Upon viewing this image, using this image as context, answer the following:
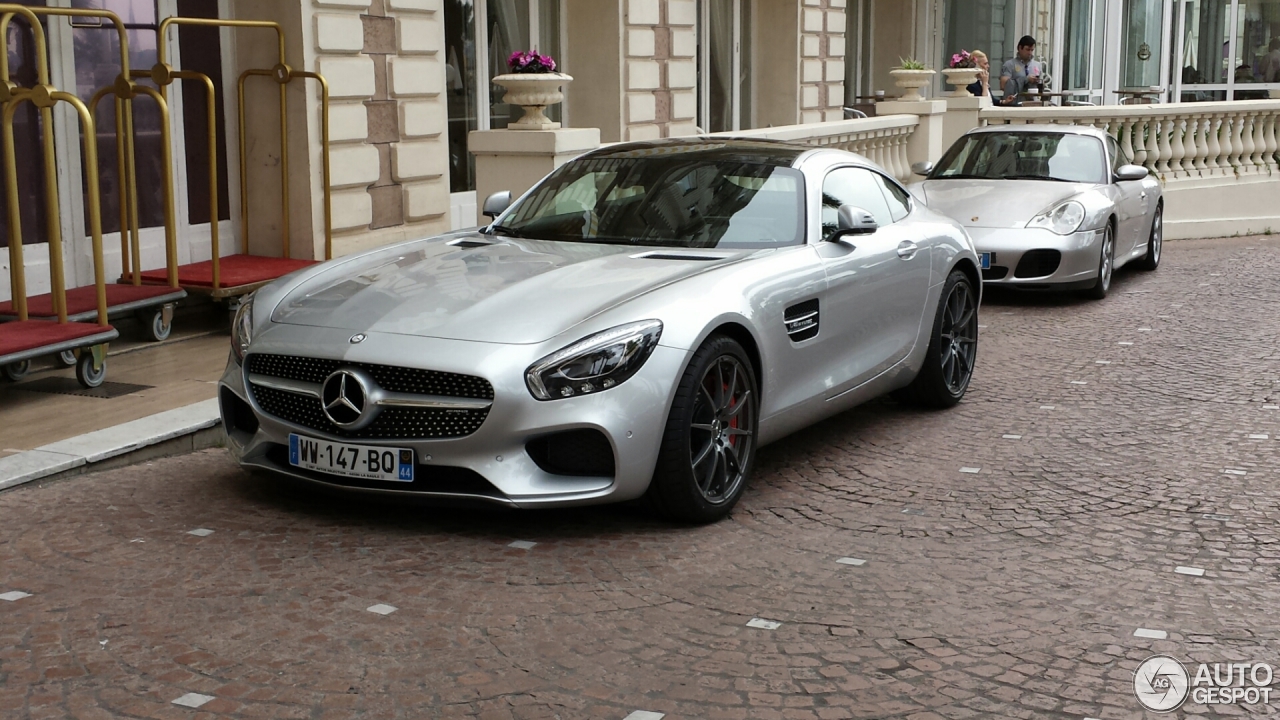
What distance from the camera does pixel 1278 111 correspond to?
66.4 feet

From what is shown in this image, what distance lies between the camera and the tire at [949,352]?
7609 millimetres

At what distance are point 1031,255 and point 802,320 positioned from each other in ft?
20.4

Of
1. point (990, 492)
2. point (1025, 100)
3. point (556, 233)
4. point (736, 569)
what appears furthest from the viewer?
point (1025, 100)

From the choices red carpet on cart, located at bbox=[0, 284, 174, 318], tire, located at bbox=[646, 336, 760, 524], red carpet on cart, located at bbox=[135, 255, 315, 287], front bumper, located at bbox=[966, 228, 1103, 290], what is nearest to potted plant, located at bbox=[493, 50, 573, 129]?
red carpet on cart, located at bbox=[135, 255, 315, 287]

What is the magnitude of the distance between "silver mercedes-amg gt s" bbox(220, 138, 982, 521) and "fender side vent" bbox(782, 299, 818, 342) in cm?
1

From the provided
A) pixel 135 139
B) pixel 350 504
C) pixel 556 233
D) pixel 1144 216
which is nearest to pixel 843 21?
pixel 1144 216

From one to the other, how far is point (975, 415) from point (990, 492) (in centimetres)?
161

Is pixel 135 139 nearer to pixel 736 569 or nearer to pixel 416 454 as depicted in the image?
pixel 416 454

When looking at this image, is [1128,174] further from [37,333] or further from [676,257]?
[37,333]

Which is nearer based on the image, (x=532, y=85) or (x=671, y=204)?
(x=671, y=204)

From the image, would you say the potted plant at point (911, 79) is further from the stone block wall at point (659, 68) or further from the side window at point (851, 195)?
the side window at point (851, 195)

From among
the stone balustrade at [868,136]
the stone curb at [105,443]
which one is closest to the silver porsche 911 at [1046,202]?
the stone balustrade at [868,136]

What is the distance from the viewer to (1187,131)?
19.1 metres

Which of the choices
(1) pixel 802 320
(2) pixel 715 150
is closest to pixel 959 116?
(2) pixel 715 150
